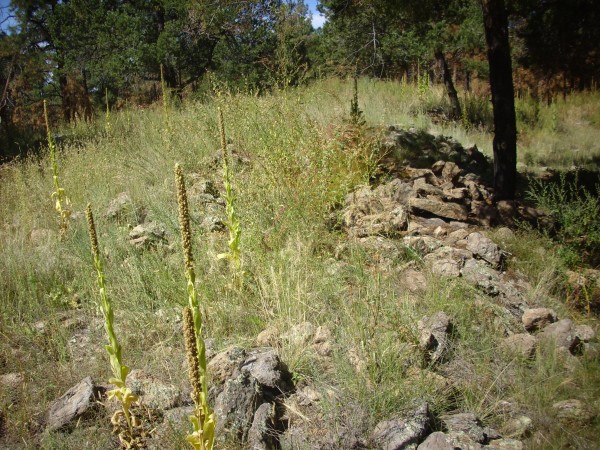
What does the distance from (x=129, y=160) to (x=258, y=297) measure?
3863 mm

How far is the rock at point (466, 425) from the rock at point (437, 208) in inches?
108

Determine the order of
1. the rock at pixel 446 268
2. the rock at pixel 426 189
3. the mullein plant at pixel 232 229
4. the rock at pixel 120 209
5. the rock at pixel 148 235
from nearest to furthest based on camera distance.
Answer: the mullein plant at pixel 232 229 < the rock at pixel 446 268 < the rock at pixel 148 235 < the rock at pixel 120 209 < the rock at pixel 426 189

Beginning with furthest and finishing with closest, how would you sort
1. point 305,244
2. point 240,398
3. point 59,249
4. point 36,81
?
point 36,81
point 59,249
point 305,244
point 240,398

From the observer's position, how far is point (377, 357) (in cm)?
241

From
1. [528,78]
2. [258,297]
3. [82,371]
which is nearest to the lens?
[82,371]

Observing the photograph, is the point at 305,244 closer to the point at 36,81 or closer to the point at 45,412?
the point at 45,412

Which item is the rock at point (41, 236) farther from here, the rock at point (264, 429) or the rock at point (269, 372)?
the rock at point (264, 429)

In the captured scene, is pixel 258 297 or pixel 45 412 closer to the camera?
pixel 45 412

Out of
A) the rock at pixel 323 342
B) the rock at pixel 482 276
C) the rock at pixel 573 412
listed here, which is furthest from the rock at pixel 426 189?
the rock at pixel 573 412

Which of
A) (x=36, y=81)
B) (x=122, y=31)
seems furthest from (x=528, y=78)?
(x=36, y=81)

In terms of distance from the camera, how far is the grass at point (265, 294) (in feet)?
7.57

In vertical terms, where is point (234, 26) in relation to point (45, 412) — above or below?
above

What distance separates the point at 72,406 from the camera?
2270 mm

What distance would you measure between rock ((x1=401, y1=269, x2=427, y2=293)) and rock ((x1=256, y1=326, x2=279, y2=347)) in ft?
3.63
